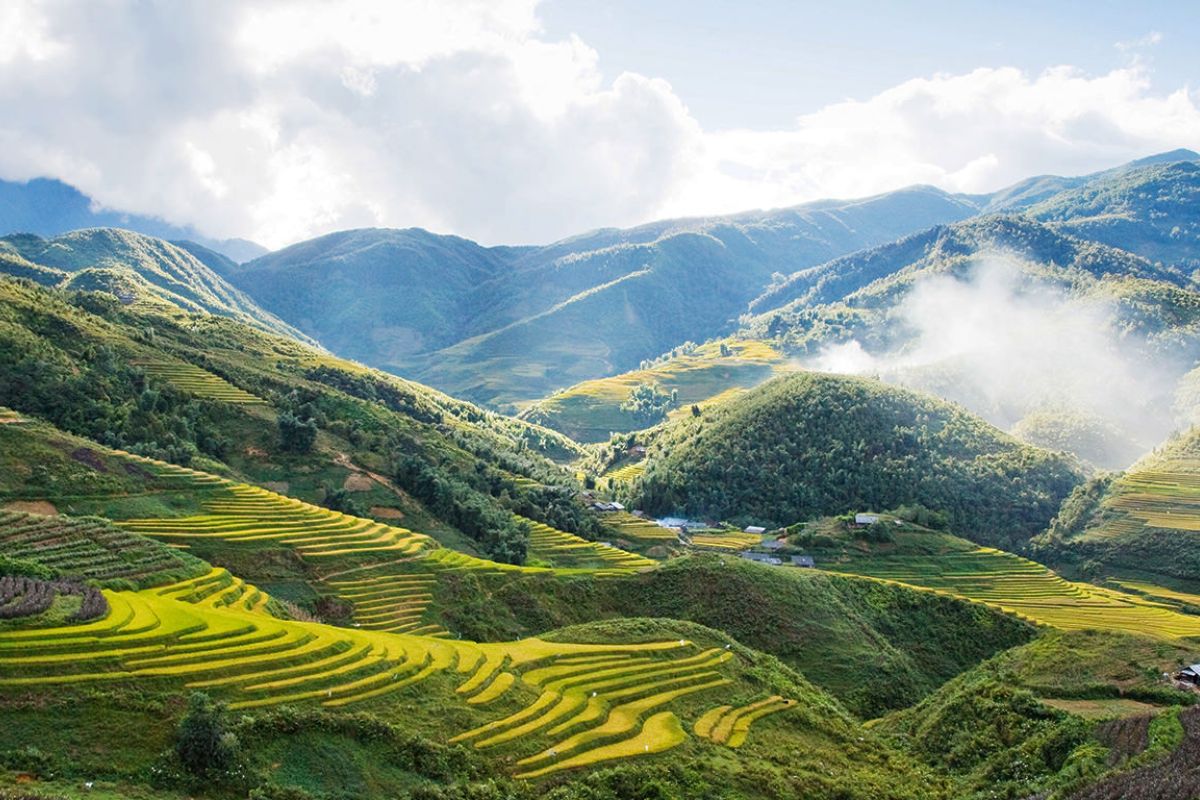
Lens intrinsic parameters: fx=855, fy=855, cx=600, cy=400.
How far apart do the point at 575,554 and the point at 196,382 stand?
52.2m

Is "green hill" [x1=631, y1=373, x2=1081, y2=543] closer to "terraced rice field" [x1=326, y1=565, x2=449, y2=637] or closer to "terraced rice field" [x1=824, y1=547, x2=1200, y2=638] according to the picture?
"terraced rice field" [x1=824, y1=547, x2=1200, y2=638]

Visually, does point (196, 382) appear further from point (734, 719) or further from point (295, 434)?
point (734, 719)

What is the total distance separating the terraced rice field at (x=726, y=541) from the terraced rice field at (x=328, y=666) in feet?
223

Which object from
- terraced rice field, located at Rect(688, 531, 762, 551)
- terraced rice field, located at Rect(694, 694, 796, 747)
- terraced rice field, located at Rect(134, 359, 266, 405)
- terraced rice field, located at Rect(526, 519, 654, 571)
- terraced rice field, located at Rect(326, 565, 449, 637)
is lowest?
terraced rice field, located at Rect(688, 531, 762, 551)

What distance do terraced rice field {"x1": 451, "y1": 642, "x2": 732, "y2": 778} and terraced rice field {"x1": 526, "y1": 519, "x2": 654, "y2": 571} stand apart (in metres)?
34.1

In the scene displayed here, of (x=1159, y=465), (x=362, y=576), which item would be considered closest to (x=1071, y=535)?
(x=1159, y=465)

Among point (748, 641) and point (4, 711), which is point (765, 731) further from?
point (4, 711)

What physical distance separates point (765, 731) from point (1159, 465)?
147 meters

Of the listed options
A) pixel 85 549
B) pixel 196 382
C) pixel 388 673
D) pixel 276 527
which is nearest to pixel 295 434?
pixel 196 382

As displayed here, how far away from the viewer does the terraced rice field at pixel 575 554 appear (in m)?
88.6

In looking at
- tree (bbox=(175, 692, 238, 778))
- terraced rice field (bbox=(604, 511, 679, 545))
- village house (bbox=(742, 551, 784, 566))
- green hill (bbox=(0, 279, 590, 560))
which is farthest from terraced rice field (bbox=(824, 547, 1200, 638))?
tree (bbox=(175, 692, 238, 778))

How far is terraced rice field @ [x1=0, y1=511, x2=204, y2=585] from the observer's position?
143 feet

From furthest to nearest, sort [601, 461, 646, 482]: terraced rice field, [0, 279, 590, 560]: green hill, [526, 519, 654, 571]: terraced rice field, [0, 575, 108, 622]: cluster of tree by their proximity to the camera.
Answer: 1. [601, 461, 646, 482]: terraced rice field
2. [526, 519, 654, 571]: terraced rice field
3. [0, 279, 590, 560]: green hill
4. [0, 575, 108, 622]: cluster of tree

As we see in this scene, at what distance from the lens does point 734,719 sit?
150 ft
